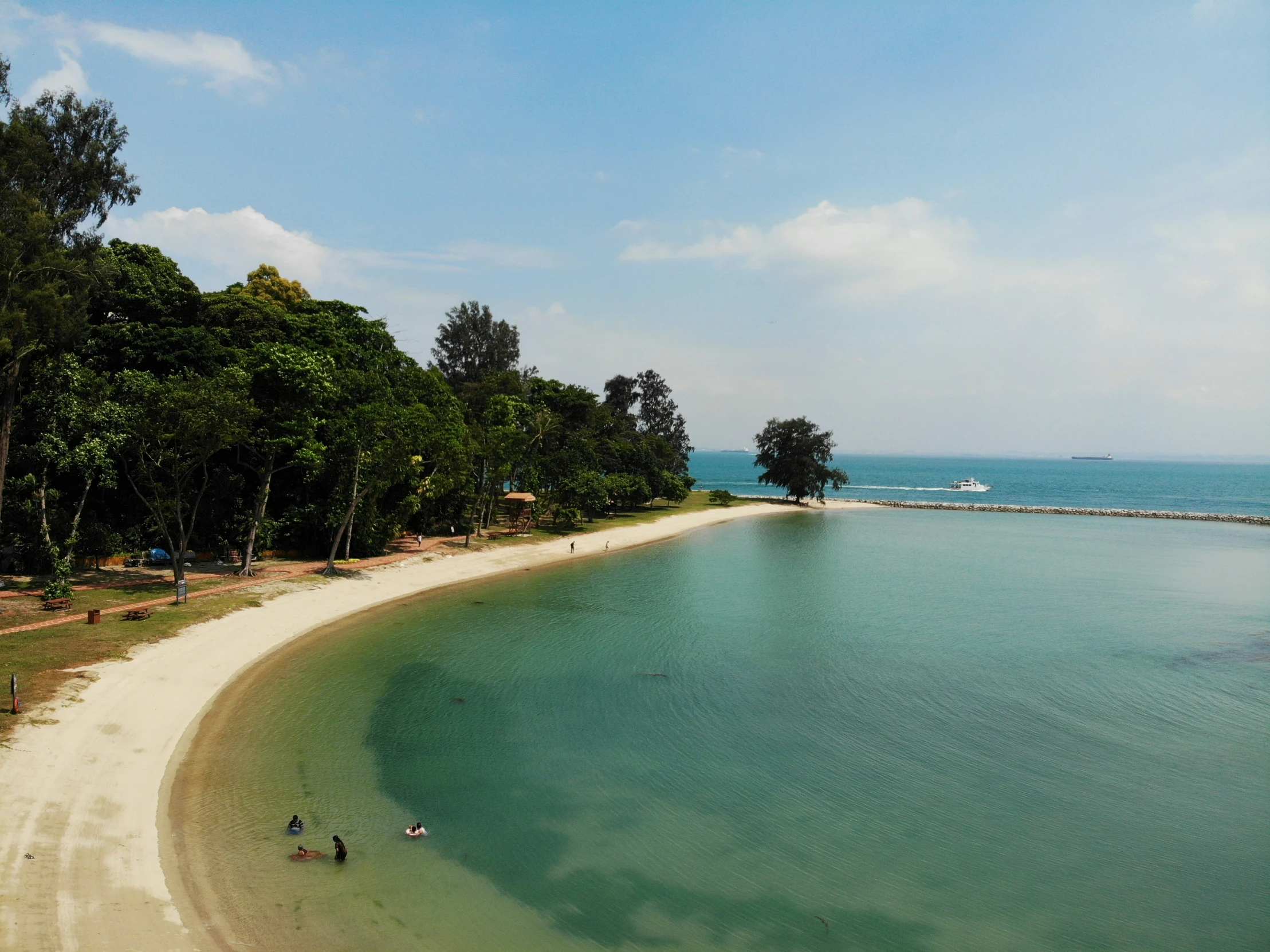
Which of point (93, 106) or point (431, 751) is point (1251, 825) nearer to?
point (431, 751)

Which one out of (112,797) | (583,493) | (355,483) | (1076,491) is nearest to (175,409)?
(355,483)

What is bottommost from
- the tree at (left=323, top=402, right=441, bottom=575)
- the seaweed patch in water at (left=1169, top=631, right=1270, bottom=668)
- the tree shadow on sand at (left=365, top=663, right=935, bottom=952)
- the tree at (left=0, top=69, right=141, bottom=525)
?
the tree shadow on sand at (left=365, top=663, right=935, bottom=952)

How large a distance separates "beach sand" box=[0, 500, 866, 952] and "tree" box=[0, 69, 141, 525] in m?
8.68

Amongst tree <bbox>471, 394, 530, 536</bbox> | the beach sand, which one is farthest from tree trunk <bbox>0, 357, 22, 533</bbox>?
tree <bbox>471, 394, 530, 536</bbox>

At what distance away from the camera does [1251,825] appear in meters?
15.6

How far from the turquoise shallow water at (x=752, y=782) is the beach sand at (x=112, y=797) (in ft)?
3.47

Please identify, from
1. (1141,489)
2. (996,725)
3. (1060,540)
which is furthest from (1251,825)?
(1141,489)

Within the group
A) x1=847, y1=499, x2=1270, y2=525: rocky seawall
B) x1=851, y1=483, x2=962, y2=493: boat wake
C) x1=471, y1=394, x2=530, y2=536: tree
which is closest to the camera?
x1=471, y1=394, x2=530, y2=536: tree

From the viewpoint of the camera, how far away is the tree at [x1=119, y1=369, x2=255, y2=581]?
25.7 meters

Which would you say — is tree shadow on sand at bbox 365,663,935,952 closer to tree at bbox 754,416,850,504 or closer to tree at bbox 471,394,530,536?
tree at bbox 471,394,530,536

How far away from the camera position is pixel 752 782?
1678cm

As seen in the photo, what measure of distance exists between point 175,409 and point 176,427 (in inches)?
30.1

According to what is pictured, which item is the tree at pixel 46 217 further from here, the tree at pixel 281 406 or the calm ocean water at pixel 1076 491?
the calm ocean water at pixel 1076 491

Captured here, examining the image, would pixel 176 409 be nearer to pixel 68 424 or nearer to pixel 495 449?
pixel 68 424
